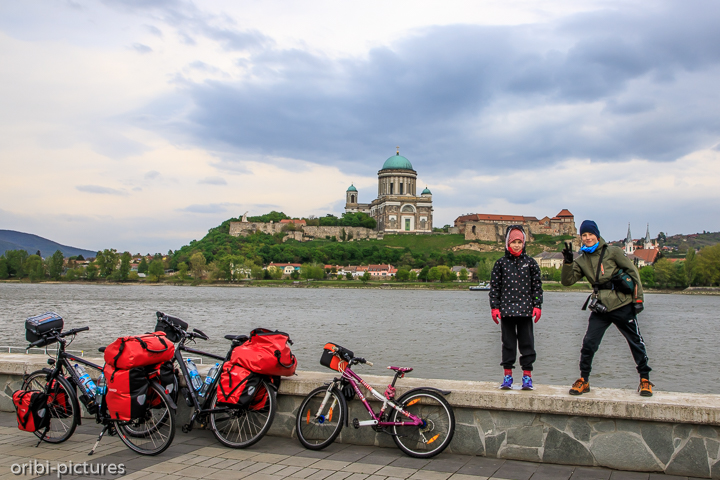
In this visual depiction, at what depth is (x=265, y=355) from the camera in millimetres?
5781

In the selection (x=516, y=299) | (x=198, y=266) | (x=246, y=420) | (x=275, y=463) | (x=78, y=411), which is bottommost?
(x=275, y=463)

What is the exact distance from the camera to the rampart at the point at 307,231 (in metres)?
158

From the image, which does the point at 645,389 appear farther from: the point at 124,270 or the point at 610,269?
the point at 124,270

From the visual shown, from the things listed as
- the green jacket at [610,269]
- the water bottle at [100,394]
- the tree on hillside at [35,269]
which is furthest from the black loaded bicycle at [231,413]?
the tree on hillside at [35,269]

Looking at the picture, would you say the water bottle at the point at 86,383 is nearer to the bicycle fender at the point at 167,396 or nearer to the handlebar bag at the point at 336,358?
the bicycle fender at the point at 167,396

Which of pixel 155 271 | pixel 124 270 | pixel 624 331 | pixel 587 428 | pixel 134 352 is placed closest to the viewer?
pixel 587 428

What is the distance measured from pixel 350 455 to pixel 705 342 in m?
33.7

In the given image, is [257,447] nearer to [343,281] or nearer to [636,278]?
[636,278]

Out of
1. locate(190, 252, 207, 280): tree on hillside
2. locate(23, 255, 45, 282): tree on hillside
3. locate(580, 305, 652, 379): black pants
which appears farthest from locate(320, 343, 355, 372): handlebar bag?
locate(23, 255, 45, 282): tree on hillside

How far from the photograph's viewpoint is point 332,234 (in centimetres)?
16238

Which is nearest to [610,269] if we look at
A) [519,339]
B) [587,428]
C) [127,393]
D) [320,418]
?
[519,339]

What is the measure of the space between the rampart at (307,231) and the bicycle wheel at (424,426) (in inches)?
6034

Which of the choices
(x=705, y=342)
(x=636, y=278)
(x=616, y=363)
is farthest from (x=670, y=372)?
(x=636, y=278)

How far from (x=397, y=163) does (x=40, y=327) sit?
6575 inches
